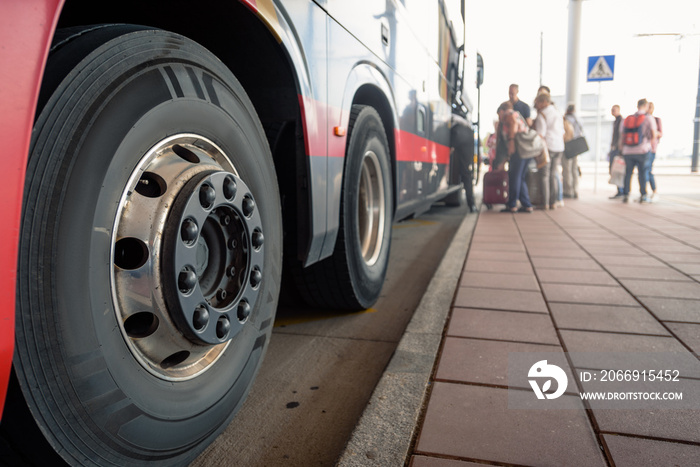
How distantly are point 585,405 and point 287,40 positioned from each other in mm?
1509

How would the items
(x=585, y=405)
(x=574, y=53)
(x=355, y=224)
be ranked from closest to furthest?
(x=585, y=405) → (x=355, y=224) → (x=574, y=53)

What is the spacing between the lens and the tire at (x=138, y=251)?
34.4 inches

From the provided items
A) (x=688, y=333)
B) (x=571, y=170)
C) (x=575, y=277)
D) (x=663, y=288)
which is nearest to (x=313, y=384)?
(x=688, y=333)

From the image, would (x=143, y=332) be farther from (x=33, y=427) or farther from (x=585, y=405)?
(x=585, y=405)

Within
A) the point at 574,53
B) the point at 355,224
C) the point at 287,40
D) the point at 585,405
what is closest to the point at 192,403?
the point at 287,40

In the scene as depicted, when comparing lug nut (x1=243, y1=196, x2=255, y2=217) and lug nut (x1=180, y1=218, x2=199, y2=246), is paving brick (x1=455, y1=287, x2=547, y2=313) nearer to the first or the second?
lug nut (x1=243, y1=196, x2=255, y2=217)

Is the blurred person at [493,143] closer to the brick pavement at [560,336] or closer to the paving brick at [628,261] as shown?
the brick pavement at [560,336]

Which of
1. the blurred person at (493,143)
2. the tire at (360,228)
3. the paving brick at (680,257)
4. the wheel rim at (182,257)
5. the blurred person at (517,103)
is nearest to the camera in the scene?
the wheel rim at (182,257)

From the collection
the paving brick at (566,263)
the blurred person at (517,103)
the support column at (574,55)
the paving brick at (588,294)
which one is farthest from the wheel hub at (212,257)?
the support column at (574,55)

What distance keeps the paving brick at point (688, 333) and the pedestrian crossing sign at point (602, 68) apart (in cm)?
916

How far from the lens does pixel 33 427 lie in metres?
0.87

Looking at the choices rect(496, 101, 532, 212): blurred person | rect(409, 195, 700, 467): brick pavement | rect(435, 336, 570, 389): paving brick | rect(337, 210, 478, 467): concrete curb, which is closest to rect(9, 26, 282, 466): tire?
rect(337, 210, 478, 467): concrete curb

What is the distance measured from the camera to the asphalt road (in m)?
1.59

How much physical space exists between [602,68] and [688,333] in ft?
31.0
